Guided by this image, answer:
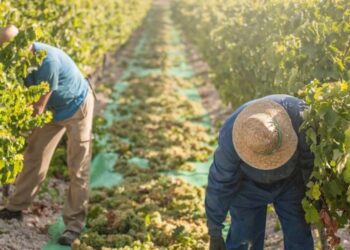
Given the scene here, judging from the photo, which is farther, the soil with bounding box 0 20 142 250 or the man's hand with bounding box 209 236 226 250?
the soil with bounding box 0 20 142 250

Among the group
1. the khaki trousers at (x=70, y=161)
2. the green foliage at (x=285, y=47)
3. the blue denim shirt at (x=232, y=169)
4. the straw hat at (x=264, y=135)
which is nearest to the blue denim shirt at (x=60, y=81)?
the khaki trousers at (x=70, y=161)

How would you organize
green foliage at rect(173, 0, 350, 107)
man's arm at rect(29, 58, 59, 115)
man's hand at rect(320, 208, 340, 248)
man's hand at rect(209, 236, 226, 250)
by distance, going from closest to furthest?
man's hand at rect(320, 208, 340, 248) → man's hand at rect(209, 236, 226, 250) → man's arm at rect(29, 58, 59, 115) → green foliage at rect(173, 0, 350, 107)

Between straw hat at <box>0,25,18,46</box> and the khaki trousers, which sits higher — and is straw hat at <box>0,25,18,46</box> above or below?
above

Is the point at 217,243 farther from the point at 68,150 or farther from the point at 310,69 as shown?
the point at 310,69

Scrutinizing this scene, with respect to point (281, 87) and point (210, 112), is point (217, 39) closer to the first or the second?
point (210, 112)

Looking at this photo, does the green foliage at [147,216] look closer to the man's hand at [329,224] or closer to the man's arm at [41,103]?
the man's arm at [41,103]

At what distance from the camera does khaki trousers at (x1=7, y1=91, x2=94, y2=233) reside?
5.07 metres

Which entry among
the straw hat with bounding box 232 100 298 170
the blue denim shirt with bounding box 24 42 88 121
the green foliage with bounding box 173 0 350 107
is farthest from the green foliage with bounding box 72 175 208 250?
the straw hat with bounding box 232 100 298 170

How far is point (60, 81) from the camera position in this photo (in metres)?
4.76

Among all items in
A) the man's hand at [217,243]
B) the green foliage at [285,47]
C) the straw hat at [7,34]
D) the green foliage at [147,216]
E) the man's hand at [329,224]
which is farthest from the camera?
the green foliage at [147,216]

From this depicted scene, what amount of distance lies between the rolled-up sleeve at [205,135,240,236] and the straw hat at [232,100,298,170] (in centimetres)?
14

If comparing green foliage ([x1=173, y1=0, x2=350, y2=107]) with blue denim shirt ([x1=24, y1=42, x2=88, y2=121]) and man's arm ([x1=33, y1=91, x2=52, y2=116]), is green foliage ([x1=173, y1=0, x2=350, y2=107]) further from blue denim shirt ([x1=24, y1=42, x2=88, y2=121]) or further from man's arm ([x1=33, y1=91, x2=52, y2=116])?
man's arm ([x1=33, y1=91, x2=52, y2=116])

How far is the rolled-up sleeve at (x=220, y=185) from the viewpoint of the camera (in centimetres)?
350

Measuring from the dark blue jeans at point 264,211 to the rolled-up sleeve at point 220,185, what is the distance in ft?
0.67
